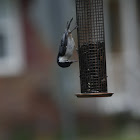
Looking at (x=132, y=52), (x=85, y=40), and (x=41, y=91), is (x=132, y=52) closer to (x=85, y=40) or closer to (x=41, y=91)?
(x=41, y=91)

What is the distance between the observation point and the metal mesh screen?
6266mm

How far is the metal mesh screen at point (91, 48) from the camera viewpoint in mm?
6266

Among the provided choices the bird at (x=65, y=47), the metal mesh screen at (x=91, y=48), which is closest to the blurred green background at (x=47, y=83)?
the metal mesh screen at (x=91, y=48)

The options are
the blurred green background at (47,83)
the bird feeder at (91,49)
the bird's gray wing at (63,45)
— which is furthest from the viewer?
the blurred green background at (47,83)

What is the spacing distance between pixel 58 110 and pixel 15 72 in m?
1.19

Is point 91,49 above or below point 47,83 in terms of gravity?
above

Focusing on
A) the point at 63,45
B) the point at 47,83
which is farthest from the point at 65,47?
the point at 47,83

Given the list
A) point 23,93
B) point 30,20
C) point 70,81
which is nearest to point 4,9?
point 30,20

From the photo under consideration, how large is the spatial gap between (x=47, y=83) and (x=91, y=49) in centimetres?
682

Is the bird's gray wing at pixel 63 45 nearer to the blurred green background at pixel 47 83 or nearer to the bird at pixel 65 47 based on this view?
the bird at pixel 65 47

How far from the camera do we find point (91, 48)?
6.29 metres

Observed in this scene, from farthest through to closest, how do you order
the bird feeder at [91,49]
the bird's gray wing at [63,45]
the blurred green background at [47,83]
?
the blurred green background at [47,83] → the bird feeder at [91,49] → the bird's gray wing at [63,45]

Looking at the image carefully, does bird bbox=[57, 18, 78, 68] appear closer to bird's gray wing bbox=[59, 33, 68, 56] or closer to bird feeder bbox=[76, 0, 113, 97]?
bird's gray wing bbox=[59, 33, 68, 56]

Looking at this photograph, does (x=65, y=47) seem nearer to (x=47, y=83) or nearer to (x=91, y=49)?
(x=91, y=49)
